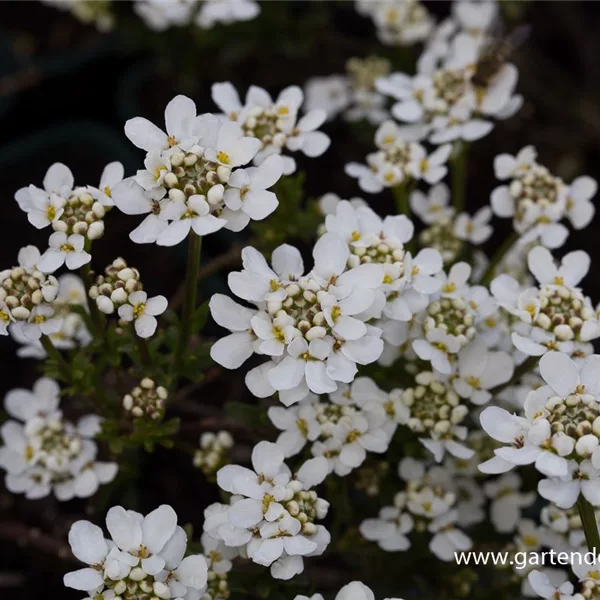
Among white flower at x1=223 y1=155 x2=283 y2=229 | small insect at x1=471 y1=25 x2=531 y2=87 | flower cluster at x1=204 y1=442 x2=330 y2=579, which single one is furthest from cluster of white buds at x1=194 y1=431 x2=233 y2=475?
small insect at x1=471 y1=25 x2=531 y2=87

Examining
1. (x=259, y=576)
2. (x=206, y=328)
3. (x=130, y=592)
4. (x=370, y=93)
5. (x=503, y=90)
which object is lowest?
(x=206, y=328)

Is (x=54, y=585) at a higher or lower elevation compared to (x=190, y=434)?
lower

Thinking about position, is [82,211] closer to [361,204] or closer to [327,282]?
[327,282]

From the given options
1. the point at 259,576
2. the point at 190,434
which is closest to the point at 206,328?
the point at 190,434

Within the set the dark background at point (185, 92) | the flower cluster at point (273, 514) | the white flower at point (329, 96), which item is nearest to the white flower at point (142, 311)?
the flower cluster at point (273, 514)

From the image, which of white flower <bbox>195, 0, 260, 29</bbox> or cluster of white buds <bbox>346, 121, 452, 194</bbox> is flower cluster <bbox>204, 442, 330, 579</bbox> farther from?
white flower <bbox>195, 0, 260, 29</bbox>

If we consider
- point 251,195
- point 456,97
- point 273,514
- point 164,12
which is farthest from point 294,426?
point 164,12

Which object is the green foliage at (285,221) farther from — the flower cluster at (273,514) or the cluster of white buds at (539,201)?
the flower cluster at (273,514)
